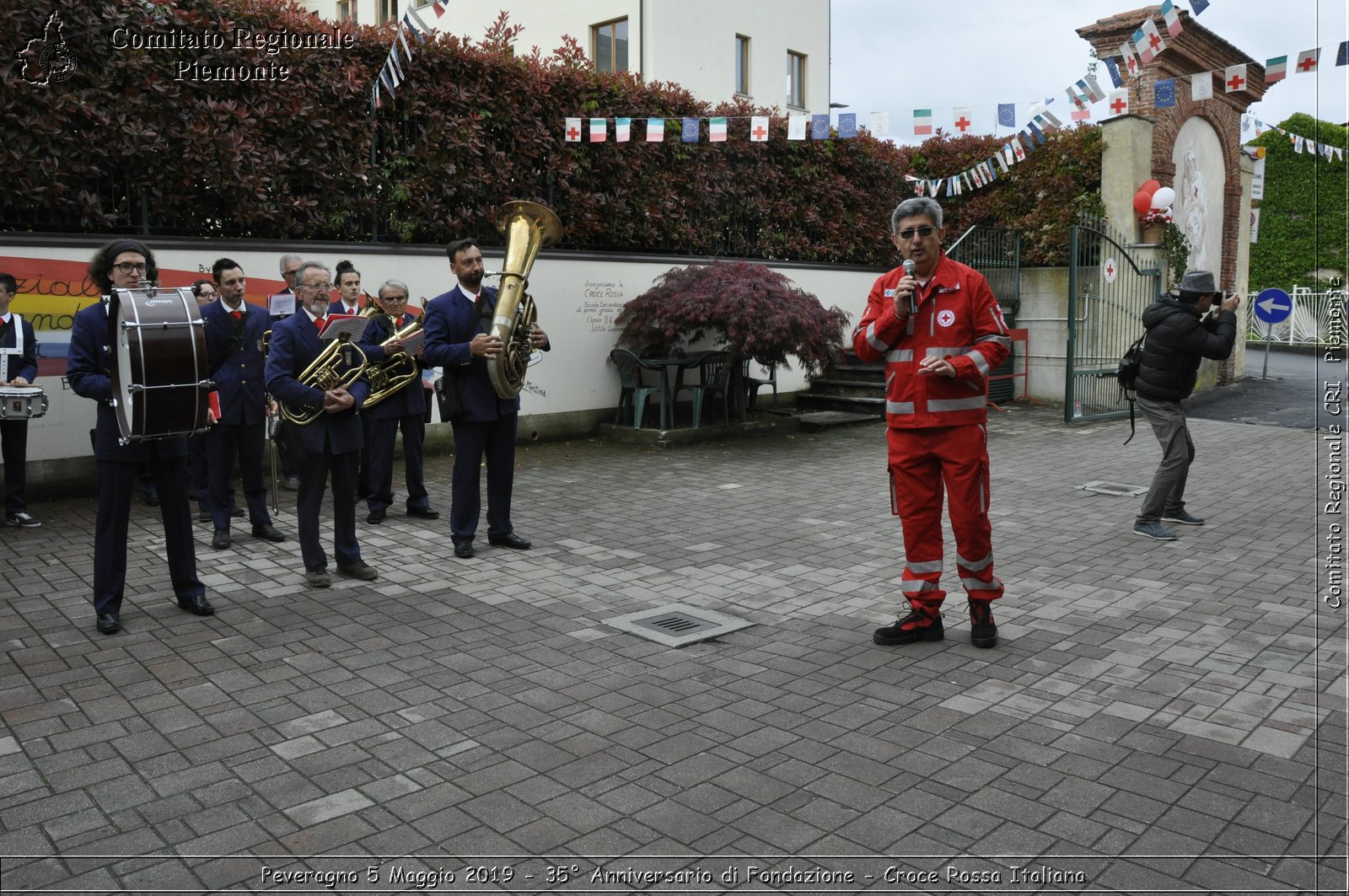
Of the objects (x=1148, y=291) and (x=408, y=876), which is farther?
(x=1148, y=291)

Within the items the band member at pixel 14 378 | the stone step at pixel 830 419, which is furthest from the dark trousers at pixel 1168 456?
the band member at pixel 14 378

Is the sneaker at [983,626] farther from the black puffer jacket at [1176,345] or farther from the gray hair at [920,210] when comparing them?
the black puffer jacket at [1176,345]

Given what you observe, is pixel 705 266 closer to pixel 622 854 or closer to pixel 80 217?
pixel 80 217

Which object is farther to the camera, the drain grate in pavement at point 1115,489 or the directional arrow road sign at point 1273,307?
the directional arrow road sign at point 1273,307

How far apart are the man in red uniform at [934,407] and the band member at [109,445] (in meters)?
3.83

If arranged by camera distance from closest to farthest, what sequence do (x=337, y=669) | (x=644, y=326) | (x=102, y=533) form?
(x=337, y=669)
(x=102, y=533)
(x=644, y=326)

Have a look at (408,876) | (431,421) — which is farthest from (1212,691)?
(431,421)

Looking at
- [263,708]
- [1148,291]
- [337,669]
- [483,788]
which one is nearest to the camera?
[483,788]

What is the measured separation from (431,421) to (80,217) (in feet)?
12.9

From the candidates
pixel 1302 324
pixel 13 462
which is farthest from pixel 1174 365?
pixel 1302 324

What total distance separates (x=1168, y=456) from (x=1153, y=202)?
912 centimetres

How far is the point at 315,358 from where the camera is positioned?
22.0 ft

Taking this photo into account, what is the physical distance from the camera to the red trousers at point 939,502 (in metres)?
5.28

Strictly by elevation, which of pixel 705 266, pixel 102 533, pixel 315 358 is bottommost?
pixel 102 533
